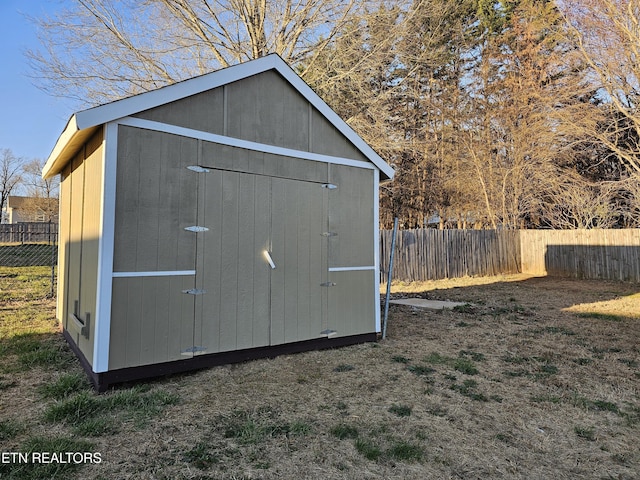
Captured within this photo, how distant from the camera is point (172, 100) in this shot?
3855 millimetres

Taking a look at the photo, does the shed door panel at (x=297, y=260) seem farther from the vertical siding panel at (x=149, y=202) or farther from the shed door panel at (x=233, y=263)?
the vertical siding panel at (x=149, y=202)

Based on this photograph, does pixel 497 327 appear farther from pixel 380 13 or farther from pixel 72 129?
pixel 380 13

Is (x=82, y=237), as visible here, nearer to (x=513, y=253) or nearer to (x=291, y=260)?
(x=291, y=260)

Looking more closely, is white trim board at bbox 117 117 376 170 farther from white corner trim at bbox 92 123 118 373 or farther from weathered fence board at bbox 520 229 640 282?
weathered fence board at bbox 520 229 640 282

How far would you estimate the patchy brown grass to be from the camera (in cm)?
240

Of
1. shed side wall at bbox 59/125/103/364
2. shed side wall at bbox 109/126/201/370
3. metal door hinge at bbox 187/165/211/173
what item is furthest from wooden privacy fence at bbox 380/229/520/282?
shed side wall at bbox 109/126/201/370

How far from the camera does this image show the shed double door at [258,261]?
4047mm

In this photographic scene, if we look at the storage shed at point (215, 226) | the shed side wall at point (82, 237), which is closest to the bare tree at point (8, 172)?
the shed side wall at point (82, 237)

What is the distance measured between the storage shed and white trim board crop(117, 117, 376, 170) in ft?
0.04

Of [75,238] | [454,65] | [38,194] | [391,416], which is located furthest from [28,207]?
[391,416]

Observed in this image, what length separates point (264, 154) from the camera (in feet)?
14.7

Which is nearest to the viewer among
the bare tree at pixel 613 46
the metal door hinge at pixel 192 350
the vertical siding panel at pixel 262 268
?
the metal door hinge at pixel 192 350

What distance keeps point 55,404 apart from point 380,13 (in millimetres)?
10435

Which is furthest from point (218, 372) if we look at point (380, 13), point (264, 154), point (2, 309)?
point (380, 13)
